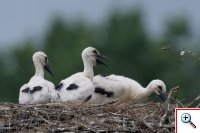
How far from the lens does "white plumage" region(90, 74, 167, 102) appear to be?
17734mm

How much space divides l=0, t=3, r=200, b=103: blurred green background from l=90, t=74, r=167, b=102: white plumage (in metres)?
15.8

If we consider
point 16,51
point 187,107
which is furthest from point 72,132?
point 16,51

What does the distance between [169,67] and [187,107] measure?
A: 87.3 ft

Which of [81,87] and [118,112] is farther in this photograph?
[81,87]

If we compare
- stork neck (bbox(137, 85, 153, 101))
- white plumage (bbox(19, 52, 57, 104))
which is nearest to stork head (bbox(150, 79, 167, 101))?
stork neck (bbox(137, 85, 153, 101))

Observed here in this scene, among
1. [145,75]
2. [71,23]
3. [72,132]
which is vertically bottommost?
[72,132]

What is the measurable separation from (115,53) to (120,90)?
79.0 feet

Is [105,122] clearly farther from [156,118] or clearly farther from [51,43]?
[51,43]

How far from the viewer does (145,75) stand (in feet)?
130

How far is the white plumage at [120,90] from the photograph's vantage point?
17734 mm

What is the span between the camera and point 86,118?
14.7 metres

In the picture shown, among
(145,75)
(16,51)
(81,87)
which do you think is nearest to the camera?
(81,87)

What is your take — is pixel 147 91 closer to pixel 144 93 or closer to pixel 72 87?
pixel 144 93

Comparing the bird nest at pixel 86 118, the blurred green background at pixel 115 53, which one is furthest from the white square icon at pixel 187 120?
the blurred green background at pixel 115 53
